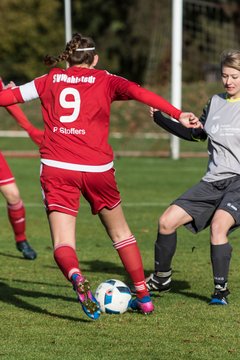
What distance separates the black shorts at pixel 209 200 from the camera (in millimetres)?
7418

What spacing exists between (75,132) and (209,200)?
1.43m

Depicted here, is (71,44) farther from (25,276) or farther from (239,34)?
(239,34)

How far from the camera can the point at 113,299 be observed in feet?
23.2

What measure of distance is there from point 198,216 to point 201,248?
3.07 metres

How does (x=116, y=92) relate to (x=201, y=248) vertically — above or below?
above

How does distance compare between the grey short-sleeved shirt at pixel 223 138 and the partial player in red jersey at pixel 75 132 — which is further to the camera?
the grey short-sleeved shirt at pixel 223 138

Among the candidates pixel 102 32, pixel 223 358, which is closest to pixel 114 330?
pixel 223 358

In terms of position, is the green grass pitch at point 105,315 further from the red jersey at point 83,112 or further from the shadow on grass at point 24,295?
the red jersey at point 83,112

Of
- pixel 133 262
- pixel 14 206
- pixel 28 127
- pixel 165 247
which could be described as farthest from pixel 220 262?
pixel 14 206

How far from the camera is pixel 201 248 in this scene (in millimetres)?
10547

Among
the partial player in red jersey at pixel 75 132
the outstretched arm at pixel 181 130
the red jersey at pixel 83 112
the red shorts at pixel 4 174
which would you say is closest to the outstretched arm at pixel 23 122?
the partial player in red jersey at pixel 75 132

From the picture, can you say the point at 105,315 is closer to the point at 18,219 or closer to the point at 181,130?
the point at 181,130

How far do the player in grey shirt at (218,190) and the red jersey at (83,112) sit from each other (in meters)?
0.93

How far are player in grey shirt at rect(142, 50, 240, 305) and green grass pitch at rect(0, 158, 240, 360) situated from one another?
359 mm
